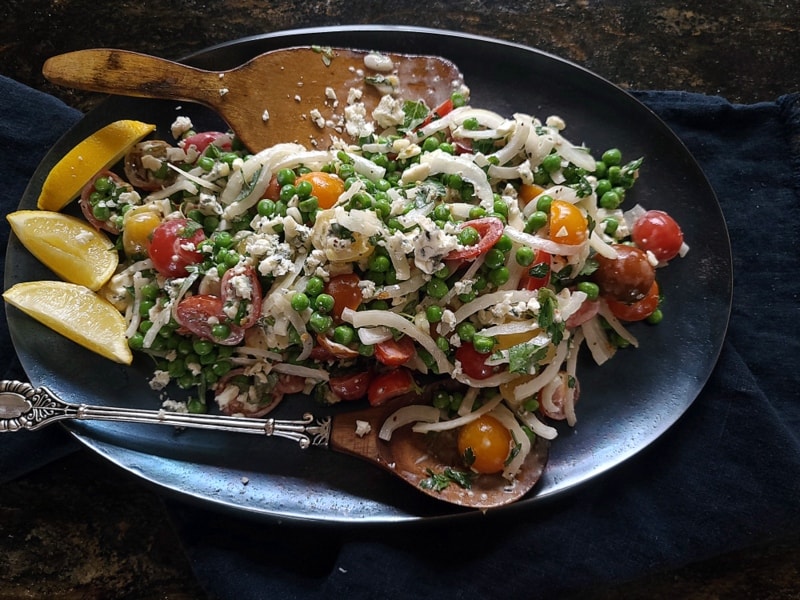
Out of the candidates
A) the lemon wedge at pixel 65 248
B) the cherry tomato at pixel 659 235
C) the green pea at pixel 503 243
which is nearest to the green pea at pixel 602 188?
the cherry tomato at pixel 659 235

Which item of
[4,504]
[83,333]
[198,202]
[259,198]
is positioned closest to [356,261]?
[259,198]

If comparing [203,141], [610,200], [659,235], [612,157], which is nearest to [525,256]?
[610,200]

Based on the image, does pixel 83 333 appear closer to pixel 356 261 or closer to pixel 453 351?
pixel 356 261

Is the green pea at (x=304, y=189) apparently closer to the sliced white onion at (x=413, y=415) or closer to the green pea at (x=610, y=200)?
the sliced white onion at (x=413, y=415)

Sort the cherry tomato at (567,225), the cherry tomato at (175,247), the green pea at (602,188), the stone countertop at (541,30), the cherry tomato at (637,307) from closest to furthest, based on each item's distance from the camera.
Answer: the cherry tomato at (567,225), the cherry tomato at (175,247), the cherry tomato at (637,307), the green pea at (602,188), the stone countertop at (541,30)

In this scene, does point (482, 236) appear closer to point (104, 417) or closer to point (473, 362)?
point (473, 362)

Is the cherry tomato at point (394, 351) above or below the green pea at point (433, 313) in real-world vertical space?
below
